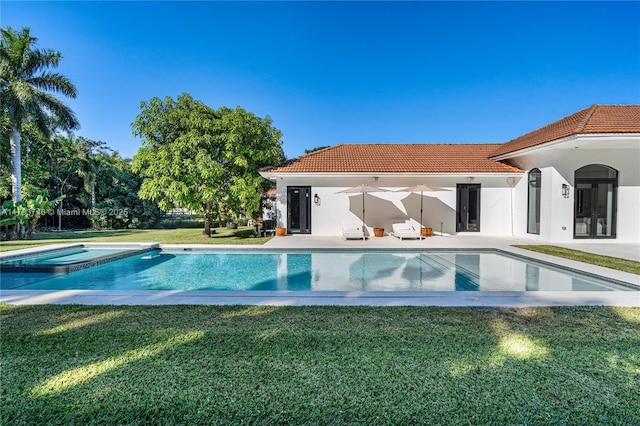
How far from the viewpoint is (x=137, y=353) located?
385 cm

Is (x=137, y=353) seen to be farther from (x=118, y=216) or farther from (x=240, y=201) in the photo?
(x=118, y=216)

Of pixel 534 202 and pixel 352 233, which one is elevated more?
pixel 534 202

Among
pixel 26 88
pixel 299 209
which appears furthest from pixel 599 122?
pixel 26 88

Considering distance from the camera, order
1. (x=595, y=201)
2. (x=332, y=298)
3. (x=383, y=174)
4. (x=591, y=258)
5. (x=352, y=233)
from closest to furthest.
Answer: (x=332, y=298) < (x=591, y=258) < (x=595, y=201) < (x=352, y=233) < (x=383, y=174)

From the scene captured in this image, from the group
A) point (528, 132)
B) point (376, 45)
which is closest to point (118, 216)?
point (376, 45)

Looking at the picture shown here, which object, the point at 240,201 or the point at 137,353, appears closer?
the point at 137,353

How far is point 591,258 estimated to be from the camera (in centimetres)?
1026

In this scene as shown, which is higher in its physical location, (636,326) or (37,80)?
(37,80)

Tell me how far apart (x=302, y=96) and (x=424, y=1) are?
14.5 meters

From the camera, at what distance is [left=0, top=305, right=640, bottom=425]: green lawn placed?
9.25 feet

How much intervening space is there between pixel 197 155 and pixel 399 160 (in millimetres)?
11304

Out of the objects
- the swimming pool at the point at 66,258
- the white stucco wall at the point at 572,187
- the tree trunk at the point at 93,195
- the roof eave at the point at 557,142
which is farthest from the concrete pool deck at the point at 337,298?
the tree trunk at the point at 93,195

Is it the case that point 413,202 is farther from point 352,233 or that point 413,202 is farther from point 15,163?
point 15,163

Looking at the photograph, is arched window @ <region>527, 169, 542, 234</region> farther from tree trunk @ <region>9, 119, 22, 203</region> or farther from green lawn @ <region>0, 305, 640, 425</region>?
tree trunk @ <region>9, 119, 22, 203</region>
